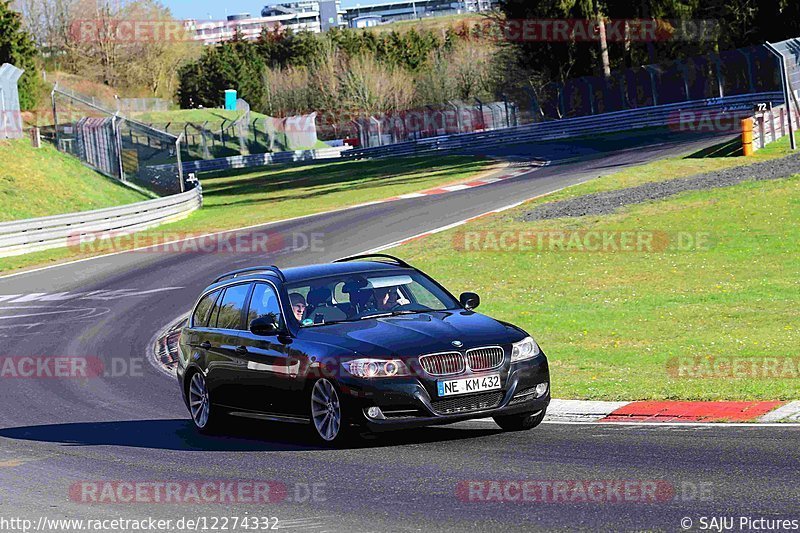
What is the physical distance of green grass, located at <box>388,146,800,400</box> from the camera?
42.9ft

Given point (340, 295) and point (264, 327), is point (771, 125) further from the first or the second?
point (264, 327)

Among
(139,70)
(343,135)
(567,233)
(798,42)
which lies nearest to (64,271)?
(567,233)

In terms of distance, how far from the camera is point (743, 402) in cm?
1059

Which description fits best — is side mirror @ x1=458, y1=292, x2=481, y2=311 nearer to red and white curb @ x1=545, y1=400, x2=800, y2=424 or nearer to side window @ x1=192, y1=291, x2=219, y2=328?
red and white curb @ x1=545, y1=400, x2=800, y2=424

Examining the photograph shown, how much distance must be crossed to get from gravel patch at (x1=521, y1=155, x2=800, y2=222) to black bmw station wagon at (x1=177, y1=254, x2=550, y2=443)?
59.3ft

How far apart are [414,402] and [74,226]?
26833 millimetres

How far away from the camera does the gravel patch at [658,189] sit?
29.6 m

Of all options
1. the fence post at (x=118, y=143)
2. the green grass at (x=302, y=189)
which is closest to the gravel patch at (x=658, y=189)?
the green grass at (x=302, y=189)

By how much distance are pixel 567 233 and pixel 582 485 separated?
18.8m

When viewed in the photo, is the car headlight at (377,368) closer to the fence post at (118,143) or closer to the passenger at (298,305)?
the passenger at (298,305)

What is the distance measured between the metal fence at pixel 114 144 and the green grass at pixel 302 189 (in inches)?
96.7

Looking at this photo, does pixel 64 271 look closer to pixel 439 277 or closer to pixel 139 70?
pixel 439 277

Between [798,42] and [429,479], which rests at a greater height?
[798,42]

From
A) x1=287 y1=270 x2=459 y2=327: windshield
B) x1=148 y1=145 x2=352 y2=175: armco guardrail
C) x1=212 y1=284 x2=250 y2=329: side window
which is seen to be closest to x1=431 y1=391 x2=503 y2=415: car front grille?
x1=287 y1=270 x2=459 y2=327: windshield
